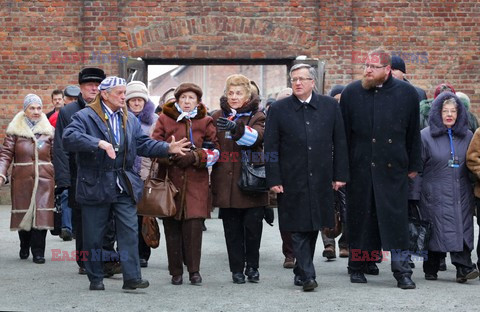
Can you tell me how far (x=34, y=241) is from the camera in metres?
9.46

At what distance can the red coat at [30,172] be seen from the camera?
9570 mm

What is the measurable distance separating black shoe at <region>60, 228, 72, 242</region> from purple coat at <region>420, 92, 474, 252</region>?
4.75 m

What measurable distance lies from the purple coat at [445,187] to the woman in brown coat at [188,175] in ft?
6.31

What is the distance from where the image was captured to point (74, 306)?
6.68 meters

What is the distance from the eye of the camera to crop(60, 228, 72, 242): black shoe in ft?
36.3

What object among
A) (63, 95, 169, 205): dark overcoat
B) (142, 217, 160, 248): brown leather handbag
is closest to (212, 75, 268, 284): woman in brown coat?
(63, 95, 169, 205): dark overcoat

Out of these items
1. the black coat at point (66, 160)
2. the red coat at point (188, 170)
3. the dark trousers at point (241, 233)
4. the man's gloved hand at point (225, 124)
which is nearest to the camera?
the man's gloved hand at point (225, 124)

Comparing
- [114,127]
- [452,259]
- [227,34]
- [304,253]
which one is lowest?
[452,259]

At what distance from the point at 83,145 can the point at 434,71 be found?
10.4 meters

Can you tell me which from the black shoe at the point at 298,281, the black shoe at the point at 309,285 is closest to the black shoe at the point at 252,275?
the black shoe at the point at 298,281

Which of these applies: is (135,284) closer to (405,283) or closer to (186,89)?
Result: (186,89)

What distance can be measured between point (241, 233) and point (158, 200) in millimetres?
826

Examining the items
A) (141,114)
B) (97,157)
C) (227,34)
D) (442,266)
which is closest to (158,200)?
(97,157)

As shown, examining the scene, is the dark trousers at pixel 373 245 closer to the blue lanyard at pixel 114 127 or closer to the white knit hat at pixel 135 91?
the blue lanyard at pixel 114 127
